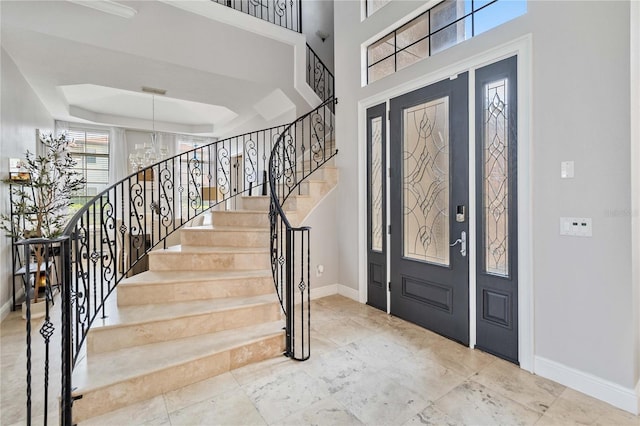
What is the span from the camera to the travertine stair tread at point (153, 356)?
1970mm

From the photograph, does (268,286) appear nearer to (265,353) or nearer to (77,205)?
(265,353)

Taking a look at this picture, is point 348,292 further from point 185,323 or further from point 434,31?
point 434,31

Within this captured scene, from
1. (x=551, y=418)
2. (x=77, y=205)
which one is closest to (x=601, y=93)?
(x=551, y=418)

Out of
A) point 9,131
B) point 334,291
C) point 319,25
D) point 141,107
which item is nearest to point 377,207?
point 334,291

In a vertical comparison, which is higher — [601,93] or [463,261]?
[601,93]

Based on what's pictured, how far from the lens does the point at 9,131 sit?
3.89 m

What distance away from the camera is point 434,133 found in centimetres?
304

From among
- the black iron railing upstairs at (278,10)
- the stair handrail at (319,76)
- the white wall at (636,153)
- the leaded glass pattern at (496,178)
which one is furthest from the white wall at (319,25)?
the white wall at (636,153)

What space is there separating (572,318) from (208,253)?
314 cm

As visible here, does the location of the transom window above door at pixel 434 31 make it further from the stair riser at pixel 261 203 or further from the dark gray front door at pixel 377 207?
the stair riser at pixel 261 203

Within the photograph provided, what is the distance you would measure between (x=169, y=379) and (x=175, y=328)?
443mm

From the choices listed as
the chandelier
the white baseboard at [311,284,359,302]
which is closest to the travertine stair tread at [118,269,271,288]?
the white baseboard at [311,284,359,302]

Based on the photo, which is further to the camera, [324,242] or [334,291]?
[334,291]

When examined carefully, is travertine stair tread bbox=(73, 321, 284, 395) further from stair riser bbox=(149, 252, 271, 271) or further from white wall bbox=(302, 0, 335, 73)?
white wall bbox=(302, 0, 335, 73)
